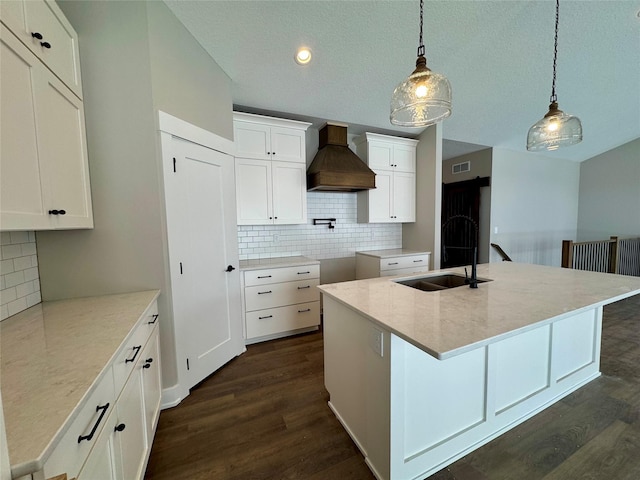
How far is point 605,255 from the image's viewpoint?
466 centimetres

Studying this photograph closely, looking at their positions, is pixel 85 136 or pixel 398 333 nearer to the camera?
pixel 398 333

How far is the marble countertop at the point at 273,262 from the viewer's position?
9.70 ft

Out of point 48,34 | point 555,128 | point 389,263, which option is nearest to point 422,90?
point 555,128

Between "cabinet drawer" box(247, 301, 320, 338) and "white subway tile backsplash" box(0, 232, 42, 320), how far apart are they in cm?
173

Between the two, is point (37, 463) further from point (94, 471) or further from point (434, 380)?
point (434, 380)

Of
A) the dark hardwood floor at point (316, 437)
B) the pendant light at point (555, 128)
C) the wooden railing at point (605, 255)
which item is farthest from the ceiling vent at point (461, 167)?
the dark hardwood floor at point (316, 437)

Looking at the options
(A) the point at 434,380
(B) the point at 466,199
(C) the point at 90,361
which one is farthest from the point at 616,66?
(C) the point at 90,361

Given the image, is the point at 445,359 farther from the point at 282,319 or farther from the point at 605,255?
the point at 605,255

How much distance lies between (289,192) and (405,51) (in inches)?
73.4

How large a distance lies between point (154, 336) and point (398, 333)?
1.56m

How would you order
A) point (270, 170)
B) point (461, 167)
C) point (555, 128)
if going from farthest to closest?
point (461, 167), point (270, 170), point (555, 128)

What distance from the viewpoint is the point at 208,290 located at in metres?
2.34

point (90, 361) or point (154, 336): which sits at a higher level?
point (90, 361)

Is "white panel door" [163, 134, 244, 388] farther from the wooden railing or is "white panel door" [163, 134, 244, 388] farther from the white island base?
the wooden railing
